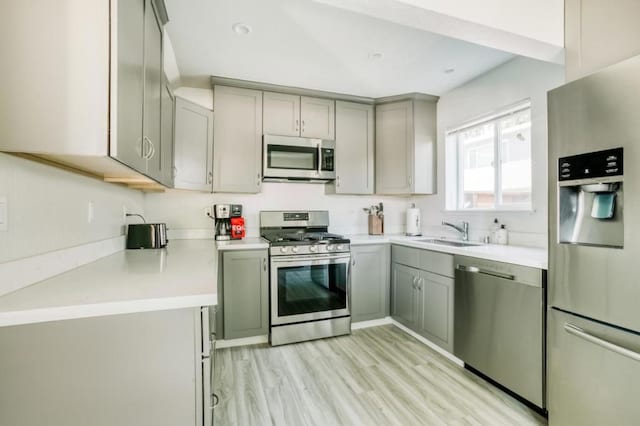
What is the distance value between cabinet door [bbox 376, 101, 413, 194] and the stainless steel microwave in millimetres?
594

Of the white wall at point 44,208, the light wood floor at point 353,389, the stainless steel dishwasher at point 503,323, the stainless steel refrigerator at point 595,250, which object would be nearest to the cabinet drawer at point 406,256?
the stainless steel dishwasher at point 503,323

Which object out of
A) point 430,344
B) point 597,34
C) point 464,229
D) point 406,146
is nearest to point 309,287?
point 430,344

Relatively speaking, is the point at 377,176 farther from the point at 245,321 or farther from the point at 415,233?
the point at 245,321

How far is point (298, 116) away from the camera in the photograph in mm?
3025

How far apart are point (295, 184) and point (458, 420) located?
2481mm

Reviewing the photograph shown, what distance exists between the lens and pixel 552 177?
1.50m

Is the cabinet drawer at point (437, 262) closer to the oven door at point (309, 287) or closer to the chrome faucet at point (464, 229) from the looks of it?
the chrome faucet at point (464, 229)

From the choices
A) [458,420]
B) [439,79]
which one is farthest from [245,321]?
[439,79]

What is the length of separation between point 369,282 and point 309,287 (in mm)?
655

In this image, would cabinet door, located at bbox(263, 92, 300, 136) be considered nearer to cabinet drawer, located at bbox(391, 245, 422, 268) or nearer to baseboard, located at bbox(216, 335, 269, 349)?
cabinet drawer, located at bbox(391, 245, 422, 268)

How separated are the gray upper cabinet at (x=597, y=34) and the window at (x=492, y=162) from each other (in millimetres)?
822

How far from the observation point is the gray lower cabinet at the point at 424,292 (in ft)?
7.56

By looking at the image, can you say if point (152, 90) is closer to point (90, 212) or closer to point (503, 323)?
point (90, 212)

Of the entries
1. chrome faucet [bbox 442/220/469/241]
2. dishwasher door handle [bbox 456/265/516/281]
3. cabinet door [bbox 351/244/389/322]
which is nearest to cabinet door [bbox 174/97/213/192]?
cabinet door [bbox 351/244/389/322]
